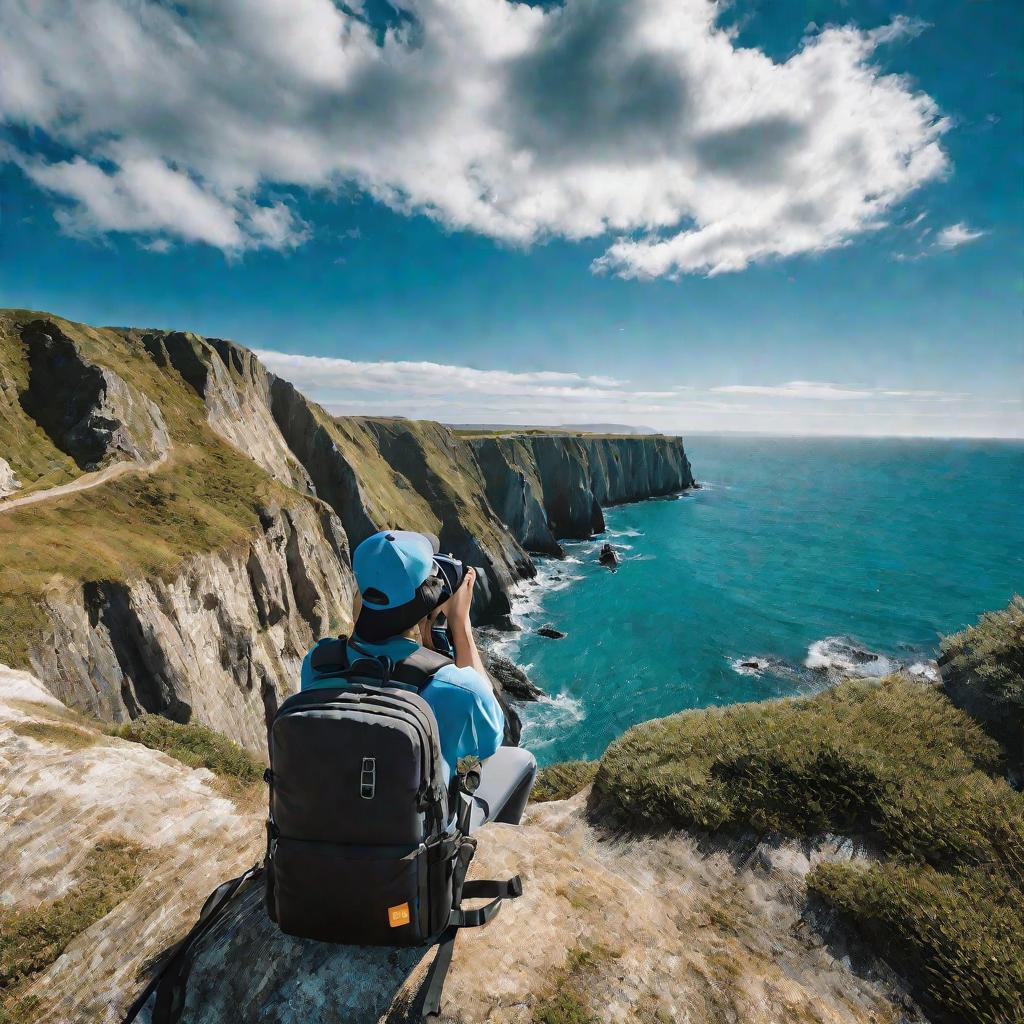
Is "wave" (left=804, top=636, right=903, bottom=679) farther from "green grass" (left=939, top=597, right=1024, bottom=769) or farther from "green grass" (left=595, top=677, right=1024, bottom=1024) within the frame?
"green grass" (left=595, top=677, right=1024, bottom=1024)

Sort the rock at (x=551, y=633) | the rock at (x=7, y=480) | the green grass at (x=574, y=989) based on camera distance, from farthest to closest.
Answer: the rock at (x=551, y=633) → the rock at (x=7, y=480) → the green grass at (x=574, y=989)

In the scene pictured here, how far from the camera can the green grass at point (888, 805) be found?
4.71m

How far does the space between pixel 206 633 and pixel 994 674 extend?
26.3 m

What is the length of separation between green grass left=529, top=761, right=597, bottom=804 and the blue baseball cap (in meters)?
6.66

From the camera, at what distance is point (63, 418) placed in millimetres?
31641

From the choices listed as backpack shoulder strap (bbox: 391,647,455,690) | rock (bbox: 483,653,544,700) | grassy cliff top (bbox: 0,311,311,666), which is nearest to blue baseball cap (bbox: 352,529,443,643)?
backpack shoulder strap (bbox: 391,647,455,690)

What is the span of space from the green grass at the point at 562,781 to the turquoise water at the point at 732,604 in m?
25.2

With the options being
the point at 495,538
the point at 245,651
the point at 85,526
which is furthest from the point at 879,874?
the point at 495,538

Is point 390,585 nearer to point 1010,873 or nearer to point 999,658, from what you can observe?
point 1010,873

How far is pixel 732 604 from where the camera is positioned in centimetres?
5609

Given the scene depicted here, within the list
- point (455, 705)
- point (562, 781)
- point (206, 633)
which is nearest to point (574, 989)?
point (455, 705)

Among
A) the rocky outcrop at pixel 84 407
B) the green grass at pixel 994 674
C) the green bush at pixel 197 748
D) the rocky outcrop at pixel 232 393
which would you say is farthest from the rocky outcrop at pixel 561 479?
the green bush at pixel 197 748

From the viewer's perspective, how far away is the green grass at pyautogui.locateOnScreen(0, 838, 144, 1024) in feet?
13.6

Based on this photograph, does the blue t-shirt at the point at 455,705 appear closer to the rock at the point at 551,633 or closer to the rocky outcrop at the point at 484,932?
the rocky outcrop at the point at 484,932
